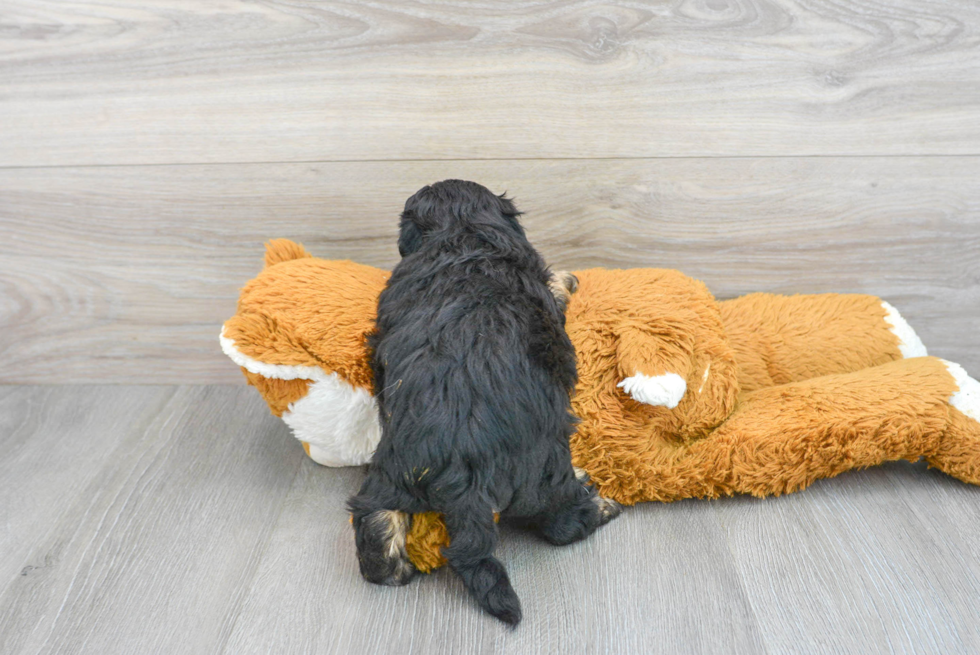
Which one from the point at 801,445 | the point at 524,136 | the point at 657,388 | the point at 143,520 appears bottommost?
the point at 143,520

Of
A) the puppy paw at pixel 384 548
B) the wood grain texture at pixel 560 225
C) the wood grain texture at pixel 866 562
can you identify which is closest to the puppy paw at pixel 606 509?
the wood grain texture at pixel 866 562

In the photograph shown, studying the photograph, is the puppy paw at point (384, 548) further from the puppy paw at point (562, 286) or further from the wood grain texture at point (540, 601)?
the puppy paw at point (562, 286)

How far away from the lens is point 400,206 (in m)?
1.36

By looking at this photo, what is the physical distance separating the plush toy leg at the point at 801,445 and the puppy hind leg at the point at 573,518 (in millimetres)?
72

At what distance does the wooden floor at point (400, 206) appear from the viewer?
104 cm

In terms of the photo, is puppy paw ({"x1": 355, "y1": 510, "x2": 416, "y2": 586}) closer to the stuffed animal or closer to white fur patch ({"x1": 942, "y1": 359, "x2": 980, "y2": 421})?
the stuffed animal

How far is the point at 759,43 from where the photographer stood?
124 centimetres

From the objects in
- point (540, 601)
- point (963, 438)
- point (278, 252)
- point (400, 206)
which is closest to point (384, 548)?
point (540, 601)

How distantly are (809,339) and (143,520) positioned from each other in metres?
1.21

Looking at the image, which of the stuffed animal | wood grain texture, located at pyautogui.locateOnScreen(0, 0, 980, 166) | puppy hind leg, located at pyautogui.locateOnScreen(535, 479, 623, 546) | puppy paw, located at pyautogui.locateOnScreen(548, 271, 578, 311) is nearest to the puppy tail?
puppy hind leg, located at pyautogui.locateOnScreen(535, 479, 623, 546)

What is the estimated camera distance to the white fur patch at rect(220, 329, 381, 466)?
1118 mm

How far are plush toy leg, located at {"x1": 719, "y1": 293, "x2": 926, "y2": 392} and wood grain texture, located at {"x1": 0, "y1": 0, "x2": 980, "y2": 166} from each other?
0.30 meters

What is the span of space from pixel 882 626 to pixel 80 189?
5.21ft

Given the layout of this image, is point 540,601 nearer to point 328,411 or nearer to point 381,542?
point 381,542
